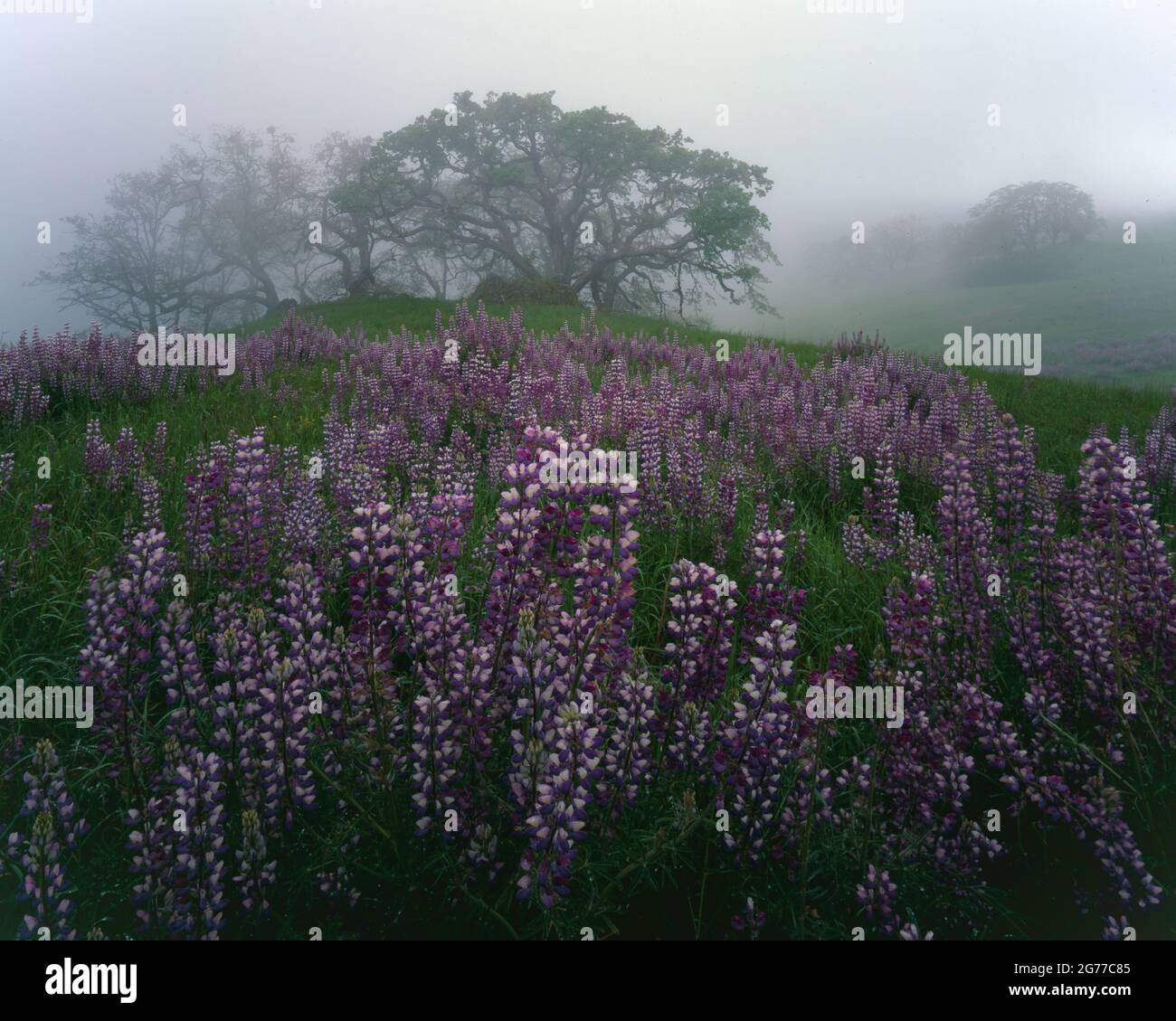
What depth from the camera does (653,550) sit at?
4.95m

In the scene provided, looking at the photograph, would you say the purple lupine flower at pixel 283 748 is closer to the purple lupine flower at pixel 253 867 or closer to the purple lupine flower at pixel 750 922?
the purple lupine flower at pixel 253 867

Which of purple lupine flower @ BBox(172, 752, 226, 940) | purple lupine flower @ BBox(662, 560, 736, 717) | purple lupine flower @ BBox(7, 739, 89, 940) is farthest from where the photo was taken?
purple lupine flower @ BBox(662, 560, 736, 717)

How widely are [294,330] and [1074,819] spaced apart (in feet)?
44.8

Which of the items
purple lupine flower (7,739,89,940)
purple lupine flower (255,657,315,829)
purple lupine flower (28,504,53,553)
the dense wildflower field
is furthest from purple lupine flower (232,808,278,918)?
purple lupine flower (28,504,53,553)

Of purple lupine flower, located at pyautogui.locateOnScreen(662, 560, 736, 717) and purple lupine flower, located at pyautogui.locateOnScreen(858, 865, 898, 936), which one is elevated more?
purple lupine flower, located at pyautogui.locateOnScreen(662, 560, 736, 717)

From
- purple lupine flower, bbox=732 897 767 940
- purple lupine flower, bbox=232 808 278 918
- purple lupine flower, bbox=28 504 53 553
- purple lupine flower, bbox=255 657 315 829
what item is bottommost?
purple lupine flower, bbox=732 897 767 940

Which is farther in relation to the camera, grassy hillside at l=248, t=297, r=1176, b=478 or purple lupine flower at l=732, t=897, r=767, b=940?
grassy hillside at l=248, t=297, r=1176, b=478

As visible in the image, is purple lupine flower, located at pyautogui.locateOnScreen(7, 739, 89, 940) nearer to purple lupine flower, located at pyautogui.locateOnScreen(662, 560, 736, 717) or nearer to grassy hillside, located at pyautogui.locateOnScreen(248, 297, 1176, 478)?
purple lupine flower, located at pyautogui.locateOnScreen(662, 560, 736, 717)

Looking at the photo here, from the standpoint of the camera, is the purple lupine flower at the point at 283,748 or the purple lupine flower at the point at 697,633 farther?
the purple lupine flower at the point at 697,633

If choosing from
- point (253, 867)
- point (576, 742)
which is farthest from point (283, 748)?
point (576, 742)

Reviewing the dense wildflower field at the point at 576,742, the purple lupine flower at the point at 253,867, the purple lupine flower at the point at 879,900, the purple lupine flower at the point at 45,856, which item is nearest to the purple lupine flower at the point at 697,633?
the dense wildflower field at the point at 576,742

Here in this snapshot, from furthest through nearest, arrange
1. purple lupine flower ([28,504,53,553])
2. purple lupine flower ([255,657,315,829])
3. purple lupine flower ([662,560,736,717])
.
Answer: purple lupine flower ([28,504,53,553]) → purple lupine flower ([662,560,736,717]) → purple lupine flower ([255,657,315,829])
